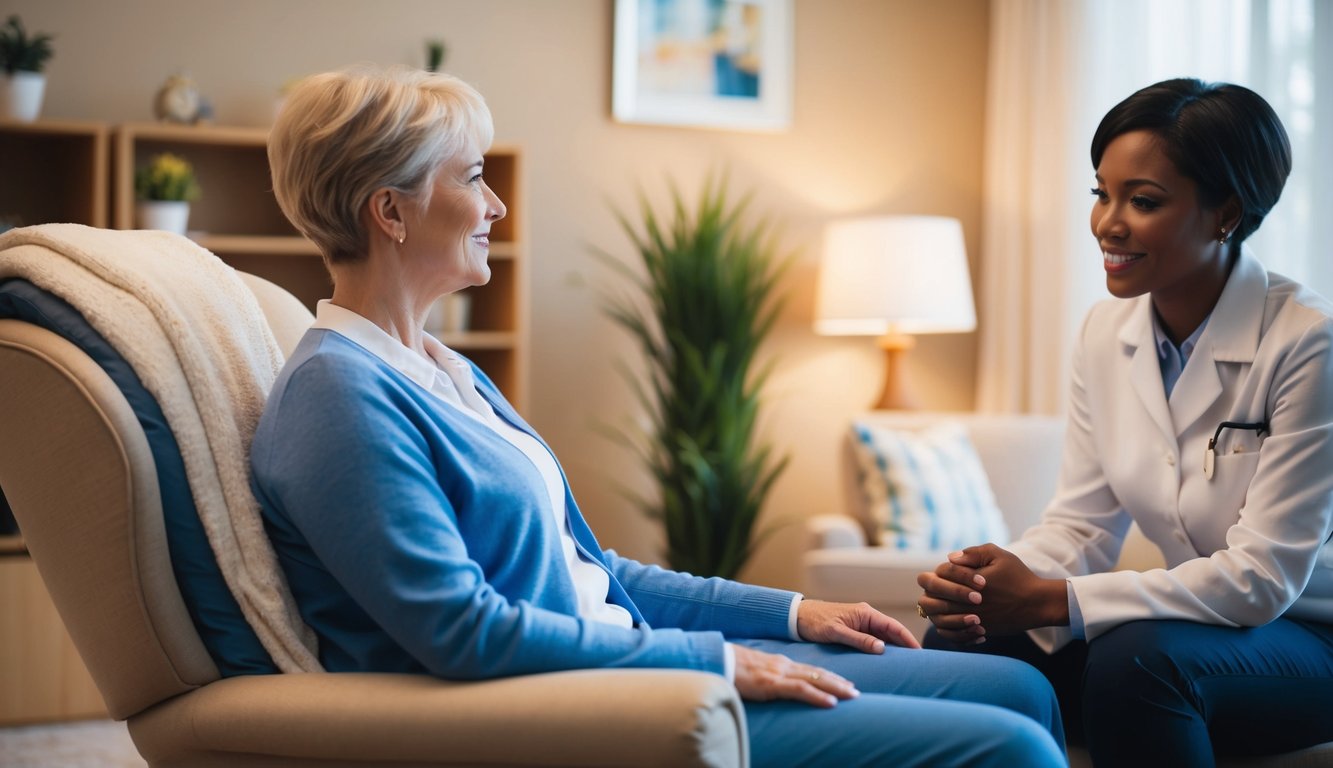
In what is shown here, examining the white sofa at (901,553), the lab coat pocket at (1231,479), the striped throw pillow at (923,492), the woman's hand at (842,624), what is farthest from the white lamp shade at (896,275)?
the woman's hand at (842,624)

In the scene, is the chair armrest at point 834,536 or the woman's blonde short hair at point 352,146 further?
the chair armrest at point 834,536

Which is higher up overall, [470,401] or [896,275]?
[896,275]

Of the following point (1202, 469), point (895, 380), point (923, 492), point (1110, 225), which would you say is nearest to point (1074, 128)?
point (895, 380)

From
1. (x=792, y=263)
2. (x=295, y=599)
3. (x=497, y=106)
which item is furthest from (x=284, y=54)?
(x=295, y=599)

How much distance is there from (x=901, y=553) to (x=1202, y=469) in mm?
1489

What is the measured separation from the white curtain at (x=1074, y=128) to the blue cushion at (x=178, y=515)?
113 inches

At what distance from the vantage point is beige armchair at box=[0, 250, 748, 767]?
1170mm

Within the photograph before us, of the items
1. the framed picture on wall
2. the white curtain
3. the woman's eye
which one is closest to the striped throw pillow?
the white curtain

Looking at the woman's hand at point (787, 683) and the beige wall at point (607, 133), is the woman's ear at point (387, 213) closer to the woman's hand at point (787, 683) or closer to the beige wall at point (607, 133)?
the woman's hand at point (787, 683)

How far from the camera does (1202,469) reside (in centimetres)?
168

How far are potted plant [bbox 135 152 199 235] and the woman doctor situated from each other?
2560mm

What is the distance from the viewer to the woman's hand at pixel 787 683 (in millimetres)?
1311

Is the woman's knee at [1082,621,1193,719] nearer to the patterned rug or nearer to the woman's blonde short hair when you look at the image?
the woman's blonde short hair

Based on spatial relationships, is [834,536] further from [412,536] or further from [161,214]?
[412,536]
